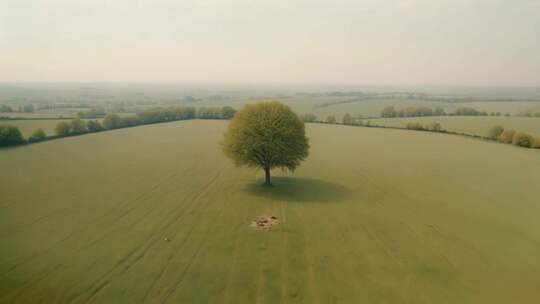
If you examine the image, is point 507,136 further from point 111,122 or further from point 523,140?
point 111,122

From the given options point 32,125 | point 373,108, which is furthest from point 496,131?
point 32,125

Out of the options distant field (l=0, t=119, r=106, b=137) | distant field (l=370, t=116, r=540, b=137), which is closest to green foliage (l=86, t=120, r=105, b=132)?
distant field (l=0, t=119, r=106, b=137)

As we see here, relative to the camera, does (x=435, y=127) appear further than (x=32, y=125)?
Yes

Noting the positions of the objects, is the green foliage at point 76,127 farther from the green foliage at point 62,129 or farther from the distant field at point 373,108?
the distant field at point 373,108

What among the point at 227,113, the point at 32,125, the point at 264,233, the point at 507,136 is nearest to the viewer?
the point at 264,233

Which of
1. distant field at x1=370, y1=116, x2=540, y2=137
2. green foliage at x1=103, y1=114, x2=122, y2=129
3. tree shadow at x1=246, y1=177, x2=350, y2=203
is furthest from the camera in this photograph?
distant field at x1=370, y1=116, x2=540, y2=137

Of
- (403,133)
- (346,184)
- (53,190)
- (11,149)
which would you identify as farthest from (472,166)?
(11,149)

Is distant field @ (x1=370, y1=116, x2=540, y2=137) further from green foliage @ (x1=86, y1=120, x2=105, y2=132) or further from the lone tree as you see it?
green foliage @ (x1=86, y1=120, x2=105, y2=132)
